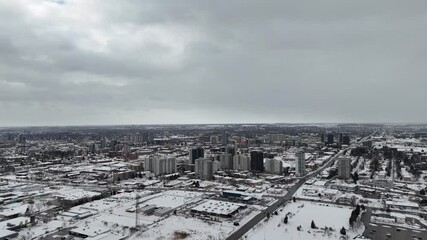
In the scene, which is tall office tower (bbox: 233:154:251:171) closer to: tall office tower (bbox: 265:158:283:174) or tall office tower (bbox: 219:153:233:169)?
tall office tower (bbox: 219:153:233:169)

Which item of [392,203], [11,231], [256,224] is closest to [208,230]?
[256,224]

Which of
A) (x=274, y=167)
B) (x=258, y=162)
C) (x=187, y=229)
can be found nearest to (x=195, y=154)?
(x=258, y=162)

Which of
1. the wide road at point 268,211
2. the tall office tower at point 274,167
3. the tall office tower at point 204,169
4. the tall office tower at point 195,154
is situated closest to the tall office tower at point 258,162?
the tall office tower at point 274,167

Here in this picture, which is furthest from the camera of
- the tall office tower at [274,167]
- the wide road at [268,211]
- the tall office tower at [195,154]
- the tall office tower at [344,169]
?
the tall office tower at [195,154]

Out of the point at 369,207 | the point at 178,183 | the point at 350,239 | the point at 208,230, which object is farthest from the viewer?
the point at 178,183

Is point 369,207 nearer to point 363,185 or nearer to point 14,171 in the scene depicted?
point 363,185

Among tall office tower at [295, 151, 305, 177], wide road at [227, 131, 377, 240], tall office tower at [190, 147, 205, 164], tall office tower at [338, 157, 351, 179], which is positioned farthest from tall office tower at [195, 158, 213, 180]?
tall office tower at [338, 157, 351, 179]

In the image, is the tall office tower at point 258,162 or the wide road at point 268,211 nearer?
the wide road at point 268,211

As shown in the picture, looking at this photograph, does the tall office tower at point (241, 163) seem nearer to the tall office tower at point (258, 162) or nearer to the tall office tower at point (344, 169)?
the tall office tower at point (258, 162)
